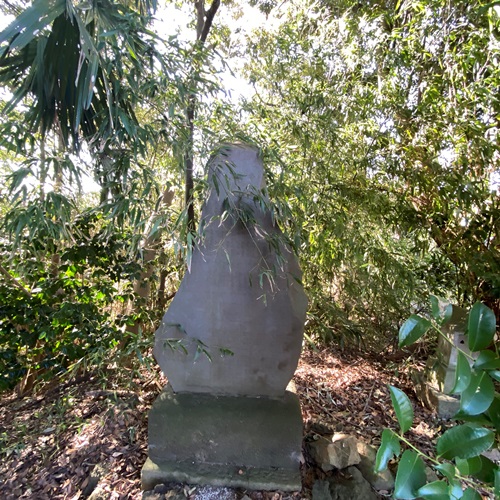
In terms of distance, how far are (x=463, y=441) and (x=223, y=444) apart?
1.58m

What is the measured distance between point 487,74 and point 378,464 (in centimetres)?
290

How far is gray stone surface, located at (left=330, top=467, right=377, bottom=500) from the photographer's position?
184 centimetres

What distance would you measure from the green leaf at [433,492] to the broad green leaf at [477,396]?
12 cm

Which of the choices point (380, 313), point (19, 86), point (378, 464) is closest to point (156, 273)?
point (19, 86)

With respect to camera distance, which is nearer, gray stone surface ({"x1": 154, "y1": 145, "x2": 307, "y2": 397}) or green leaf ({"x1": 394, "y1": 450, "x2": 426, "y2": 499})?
green leaf ({"x1": 394, "y1": 450, "x2": 426, "y2": 499})

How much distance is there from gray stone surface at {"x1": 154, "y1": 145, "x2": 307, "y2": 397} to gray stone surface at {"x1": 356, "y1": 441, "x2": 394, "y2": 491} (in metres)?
0.59

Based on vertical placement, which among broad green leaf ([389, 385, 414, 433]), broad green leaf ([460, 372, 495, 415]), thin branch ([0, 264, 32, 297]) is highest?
broad green leaf ([460, 372, 495, 415])

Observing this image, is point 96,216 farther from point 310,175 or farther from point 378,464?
point 378,464

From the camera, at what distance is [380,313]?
3516 millimetres

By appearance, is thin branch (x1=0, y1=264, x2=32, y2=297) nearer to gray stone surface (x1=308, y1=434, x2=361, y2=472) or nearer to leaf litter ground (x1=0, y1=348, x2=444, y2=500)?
leaf litter ground (x1=0, y1=348, x2=444, y2=500)

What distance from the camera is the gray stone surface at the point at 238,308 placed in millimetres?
1891

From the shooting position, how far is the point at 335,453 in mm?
1985

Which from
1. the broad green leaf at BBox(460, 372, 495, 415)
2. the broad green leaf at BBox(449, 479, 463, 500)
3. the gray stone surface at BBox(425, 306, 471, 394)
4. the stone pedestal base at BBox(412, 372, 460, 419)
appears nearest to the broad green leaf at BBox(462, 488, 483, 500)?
the broad green leaf at BBox(449, 479, 463, 500)

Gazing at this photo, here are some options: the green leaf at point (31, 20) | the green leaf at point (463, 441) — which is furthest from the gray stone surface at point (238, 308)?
the green leaf at point (463, 441)
